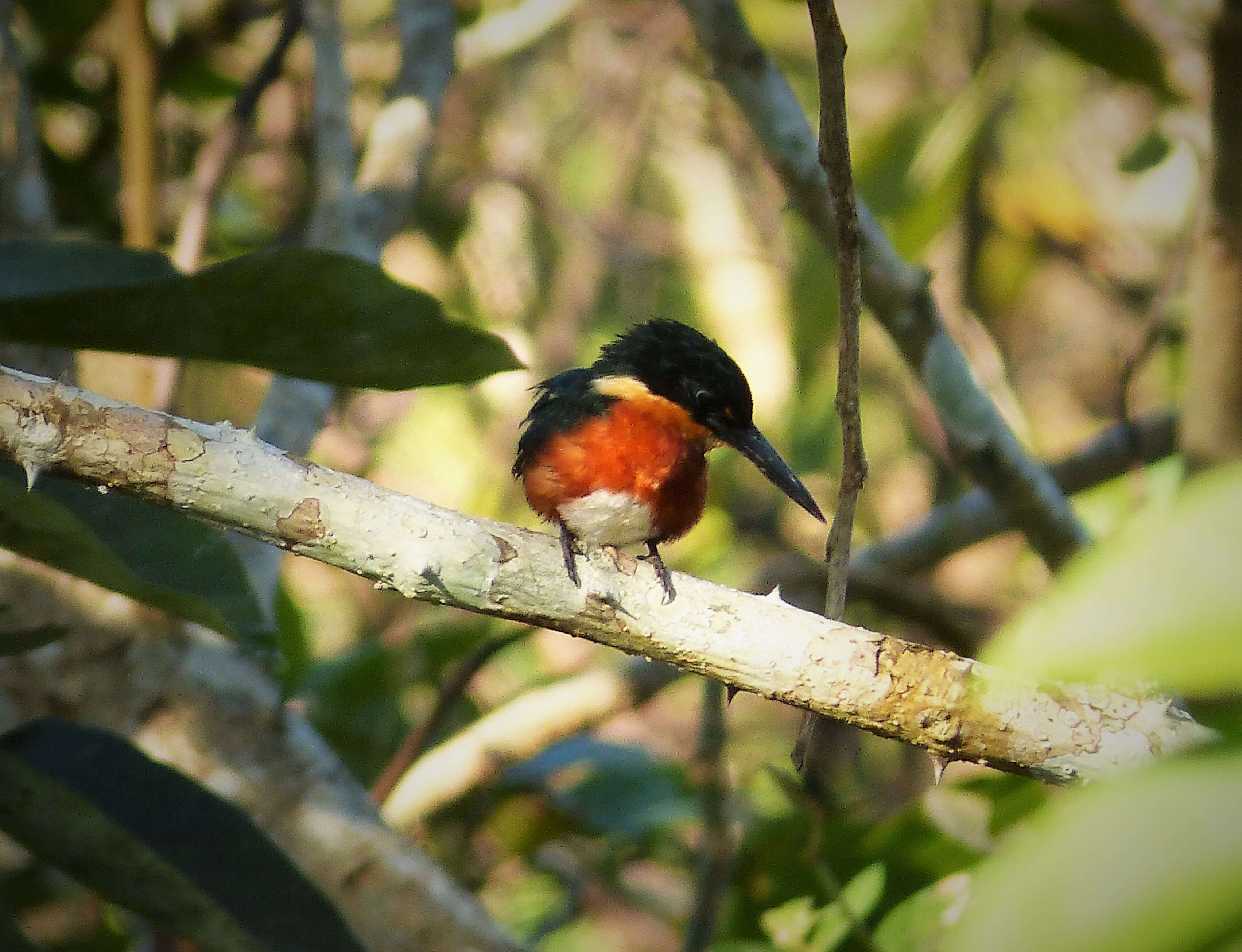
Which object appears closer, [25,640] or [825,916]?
[25,640]

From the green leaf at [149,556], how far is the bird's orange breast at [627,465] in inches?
21.6

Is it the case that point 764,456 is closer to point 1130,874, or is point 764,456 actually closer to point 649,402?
point 649,402

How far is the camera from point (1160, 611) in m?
0.32

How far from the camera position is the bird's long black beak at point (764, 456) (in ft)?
6.38

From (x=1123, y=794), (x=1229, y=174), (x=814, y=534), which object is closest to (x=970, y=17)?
(x=814, y=534)

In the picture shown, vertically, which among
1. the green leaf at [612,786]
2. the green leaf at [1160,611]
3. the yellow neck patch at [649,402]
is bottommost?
the green leaf at [612,786]

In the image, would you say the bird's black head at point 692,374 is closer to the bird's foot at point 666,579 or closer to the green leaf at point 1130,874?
the bird's foot at point 666,579

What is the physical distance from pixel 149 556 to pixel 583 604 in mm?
567

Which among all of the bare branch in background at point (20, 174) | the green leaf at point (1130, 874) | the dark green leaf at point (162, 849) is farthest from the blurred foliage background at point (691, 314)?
the green leaf at point (1130, 874)

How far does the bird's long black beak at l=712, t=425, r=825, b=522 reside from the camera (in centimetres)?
Result: 194

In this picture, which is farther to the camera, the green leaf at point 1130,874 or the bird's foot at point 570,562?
the bird's foot at point 570,562

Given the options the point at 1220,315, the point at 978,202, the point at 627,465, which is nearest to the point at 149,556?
the point at 627,465

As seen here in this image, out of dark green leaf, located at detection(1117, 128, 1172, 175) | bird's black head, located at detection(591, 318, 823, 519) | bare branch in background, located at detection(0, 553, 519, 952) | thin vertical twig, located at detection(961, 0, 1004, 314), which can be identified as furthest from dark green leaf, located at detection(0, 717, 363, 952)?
thin vertical twig, located at detection(961, 0, 1004, 314)

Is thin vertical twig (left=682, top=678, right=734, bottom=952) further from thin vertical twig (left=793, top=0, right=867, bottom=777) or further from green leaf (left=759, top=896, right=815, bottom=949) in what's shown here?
thin vertical twig (left=793, top=0, right=867, bottom=777)
